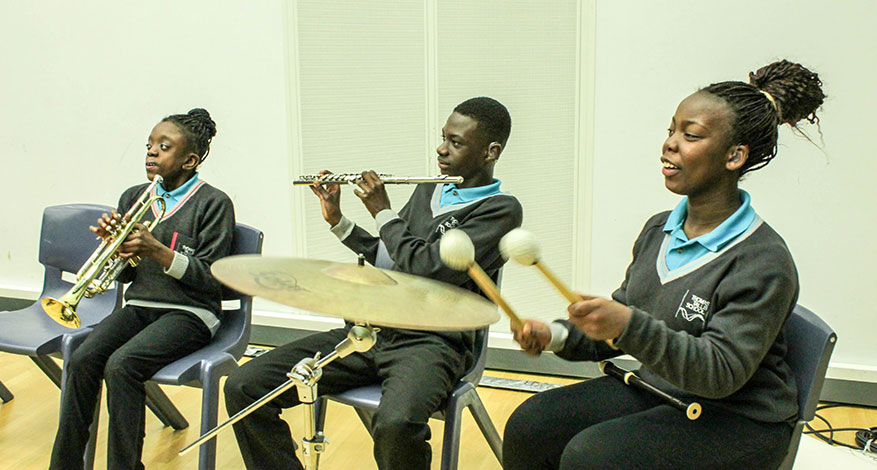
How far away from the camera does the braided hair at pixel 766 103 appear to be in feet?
5.06

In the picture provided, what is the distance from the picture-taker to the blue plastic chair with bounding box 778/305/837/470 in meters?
1.47

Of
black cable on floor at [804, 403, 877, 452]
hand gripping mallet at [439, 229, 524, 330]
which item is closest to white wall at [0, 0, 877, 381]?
black cable on floor at [804, 403, 877, 452]

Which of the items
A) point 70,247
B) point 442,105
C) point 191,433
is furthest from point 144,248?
point 442,105

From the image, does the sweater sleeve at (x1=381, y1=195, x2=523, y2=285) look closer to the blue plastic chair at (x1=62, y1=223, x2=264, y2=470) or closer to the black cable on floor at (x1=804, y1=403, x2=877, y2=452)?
the blue plastic chair at (x1=62, y1=223, x2=264, y2=470)

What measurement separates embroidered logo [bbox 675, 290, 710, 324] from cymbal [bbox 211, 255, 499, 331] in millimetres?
396

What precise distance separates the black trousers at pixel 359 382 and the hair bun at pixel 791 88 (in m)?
0.93

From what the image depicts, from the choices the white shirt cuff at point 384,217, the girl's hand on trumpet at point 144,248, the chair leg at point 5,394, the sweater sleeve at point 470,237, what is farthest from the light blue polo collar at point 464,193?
the chair leg at point 5,394

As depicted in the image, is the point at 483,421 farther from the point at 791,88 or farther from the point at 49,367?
the point at 49,367

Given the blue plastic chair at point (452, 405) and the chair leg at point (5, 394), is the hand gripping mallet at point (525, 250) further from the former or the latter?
the chair leg at point (5, 394)

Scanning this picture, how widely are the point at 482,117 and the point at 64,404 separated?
1.36m

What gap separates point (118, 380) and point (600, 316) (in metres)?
1.35

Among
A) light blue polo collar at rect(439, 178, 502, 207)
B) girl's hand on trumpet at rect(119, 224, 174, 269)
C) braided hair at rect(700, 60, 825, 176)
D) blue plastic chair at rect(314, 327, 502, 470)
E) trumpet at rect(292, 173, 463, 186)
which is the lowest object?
blue plastic chair at rect(314, 327, 502, 470)

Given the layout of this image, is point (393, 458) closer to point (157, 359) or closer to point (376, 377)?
point (376, 377)

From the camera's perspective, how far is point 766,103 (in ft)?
5.16
